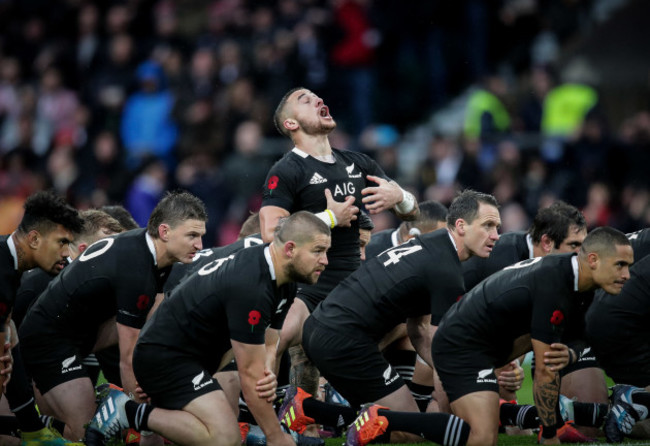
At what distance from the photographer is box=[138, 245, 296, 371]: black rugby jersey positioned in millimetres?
7359

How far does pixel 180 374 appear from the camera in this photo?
772 centimetres

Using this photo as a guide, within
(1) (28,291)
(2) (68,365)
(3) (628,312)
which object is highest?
(1) (28,291)

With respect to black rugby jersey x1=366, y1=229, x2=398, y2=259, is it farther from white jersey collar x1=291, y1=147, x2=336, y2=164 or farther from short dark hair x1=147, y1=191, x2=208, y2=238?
short dark hair x1=147, y1=191, x2=208, y2=238

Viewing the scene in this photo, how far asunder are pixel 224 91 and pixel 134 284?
10135 mm

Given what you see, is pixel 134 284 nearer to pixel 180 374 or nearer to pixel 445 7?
pixel 180 374

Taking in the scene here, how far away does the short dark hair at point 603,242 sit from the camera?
25.0ft

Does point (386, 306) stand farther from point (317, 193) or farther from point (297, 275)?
point (317, 193)

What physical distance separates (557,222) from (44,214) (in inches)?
158

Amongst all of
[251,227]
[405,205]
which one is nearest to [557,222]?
[405,205]

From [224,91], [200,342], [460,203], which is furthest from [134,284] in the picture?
[224,91]

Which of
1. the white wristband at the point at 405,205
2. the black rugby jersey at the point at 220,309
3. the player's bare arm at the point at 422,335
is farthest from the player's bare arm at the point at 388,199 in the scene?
the black rugby jersey at the point at 220,309

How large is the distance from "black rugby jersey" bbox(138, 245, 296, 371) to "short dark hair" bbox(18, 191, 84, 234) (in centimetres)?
102

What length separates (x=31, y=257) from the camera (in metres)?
8.07

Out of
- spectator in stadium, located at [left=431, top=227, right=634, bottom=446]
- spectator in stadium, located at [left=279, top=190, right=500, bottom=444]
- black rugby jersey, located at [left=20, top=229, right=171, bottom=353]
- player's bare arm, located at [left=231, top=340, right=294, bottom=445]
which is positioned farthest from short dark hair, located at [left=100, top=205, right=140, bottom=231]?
spectator in stadium, located at [left=431, top=227, right=634, bottom=446]
